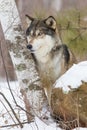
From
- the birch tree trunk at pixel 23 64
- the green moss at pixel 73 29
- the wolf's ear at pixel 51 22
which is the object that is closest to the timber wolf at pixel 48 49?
the wolf's ear at pixel 51 22

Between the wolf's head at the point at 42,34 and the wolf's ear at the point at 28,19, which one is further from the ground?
the wolf's ear at the point at 28,19

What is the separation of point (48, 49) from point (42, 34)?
0.72 ft

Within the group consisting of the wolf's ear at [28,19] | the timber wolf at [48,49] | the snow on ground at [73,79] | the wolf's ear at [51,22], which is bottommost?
the snow on ground at [73,79]

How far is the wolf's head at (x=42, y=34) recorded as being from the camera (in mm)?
6008

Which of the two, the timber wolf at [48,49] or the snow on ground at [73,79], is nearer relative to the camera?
the snow on ground at [73,79]

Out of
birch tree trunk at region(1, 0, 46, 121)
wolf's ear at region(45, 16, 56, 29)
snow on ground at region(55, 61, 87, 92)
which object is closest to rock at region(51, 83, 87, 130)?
snow on ground at region(55, 61, 87, 92)

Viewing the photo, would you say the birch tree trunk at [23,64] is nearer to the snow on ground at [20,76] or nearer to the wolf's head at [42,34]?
the snow on ground at [20,76]

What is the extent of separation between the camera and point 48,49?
20.2ft

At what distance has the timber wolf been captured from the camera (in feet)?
19.8

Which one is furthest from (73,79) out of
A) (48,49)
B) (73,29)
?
(73,29)

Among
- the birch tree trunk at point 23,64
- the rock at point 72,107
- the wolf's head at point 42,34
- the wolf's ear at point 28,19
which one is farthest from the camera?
the wolf's ear at point 28,19

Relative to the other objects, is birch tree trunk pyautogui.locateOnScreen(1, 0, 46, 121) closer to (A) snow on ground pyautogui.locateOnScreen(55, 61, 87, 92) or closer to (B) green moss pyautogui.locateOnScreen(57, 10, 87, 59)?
(A) snow on ground pyautogui.locateOnScreen(55, 61, 87, 92)

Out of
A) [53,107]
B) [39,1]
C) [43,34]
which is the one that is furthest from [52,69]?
[39,1]

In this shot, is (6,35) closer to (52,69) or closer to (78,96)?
(52,69)
